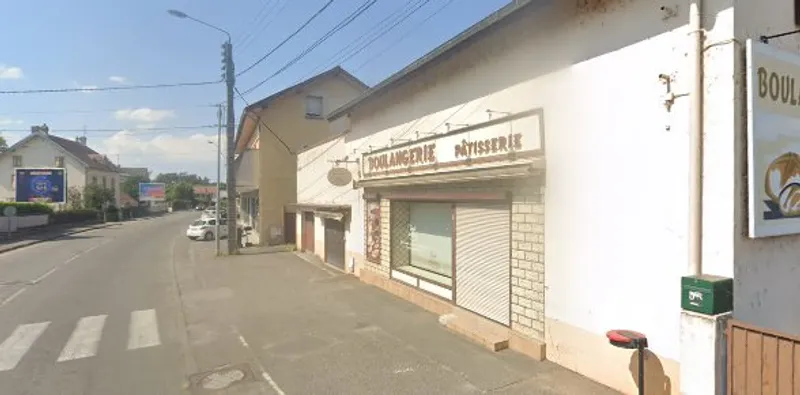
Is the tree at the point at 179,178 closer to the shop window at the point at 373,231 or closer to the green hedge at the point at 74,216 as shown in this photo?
the green hedge at the point at 74,216

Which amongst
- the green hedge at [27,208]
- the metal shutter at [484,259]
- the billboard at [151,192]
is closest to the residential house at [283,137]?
the metal shutter at [484,259]

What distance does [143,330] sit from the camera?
863 centimetres

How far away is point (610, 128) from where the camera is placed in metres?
5.46

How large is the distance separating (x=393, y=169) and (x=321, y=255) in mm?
8012

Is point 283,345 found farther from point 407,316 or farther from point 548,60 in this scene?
point 548,60

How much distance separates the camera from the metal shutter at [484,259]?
738 cm

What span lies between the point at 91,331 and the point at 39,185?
42.9 m

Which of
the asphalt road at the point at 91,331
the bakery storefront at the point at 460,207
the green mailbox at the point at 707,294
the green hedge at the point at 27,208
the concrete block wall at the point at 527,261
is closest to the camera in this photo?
the green mailbox at the point at 707,294

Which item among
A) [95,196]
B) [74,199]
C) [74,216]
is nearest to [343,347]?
[74,216]

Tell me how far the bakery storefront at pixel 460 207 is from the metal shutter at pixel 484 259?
0.02 m

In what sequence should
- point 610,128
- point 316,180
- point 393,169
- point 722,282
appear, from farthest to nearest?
point 316,180, point 393,169, point 610,128, point 722,282

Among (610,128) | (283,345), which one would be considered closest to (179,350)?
(283,345)

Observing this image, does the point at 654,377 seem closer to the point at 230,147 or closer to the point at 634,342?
the point at 634,342

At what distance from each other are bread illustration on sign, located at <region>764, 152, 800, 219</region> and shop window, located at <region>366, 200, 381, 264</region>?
838cm
